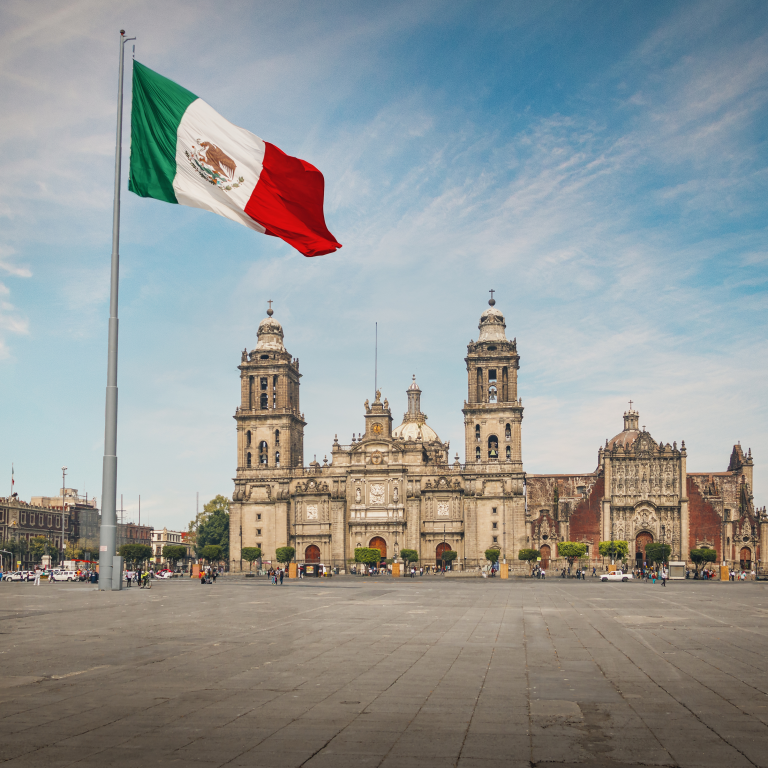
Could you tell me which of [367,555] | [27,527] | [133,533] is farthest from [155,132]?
[133,533]

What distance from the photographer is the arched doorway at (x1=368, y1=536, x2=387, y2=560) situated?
3548 inches

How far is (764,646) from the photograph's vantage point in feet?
56.7

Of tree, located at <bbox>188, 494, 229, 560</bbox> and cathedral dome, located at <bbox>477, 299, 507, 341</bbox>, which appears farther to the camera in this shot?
tree, located at <bbox>188, 494, 229, 560</bbox>

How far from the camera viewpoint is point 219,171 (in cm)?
1673

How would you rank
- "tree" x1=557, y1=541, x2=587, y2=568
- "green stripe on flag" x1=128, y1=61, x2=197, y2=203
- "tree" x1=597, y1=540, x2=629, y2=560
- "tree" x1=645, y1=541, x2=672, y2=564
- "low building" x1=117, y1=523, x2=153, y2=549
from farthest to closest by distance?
"low building" x1=117, y1=523, x2=153, y2=549 → "tree" x1=597, y1=540, x2=629, y2=560 → "tree" x1=645, y1=541, x2=672, y2=564 → "tree" x1=557, y1=541, x2=587, y2=568 → "green stripe on flag" x1=128, y1=61, x2=197, y2=203

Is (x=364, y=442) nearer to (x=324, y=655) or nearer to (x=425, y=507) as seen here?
(x=425, y=507)

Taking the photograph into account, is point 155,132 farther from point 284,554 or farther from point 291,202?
point 284,554

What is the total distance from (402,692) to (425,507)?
7991cm

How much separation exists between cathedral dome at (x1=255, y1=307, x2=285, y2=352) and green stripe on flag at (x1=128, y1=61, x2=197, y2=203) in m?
80.4

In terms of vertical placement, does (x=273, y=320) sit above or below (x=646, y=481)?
above

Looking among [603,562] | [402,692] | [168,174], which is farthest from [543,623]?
[603,562]

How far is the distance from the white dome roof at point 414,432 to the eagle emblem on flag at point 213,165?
93.1 meters

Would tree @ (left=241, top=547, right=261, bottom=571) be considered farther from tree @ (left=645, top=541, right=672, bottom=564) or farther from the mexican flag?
the mexican flag

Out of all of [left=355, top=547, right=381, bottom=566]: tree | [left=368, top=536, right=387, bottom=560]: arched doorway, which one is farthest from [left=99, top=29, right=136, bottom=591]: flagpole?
[left=368, top=536, right=387, bottom=560]: arched doorway
